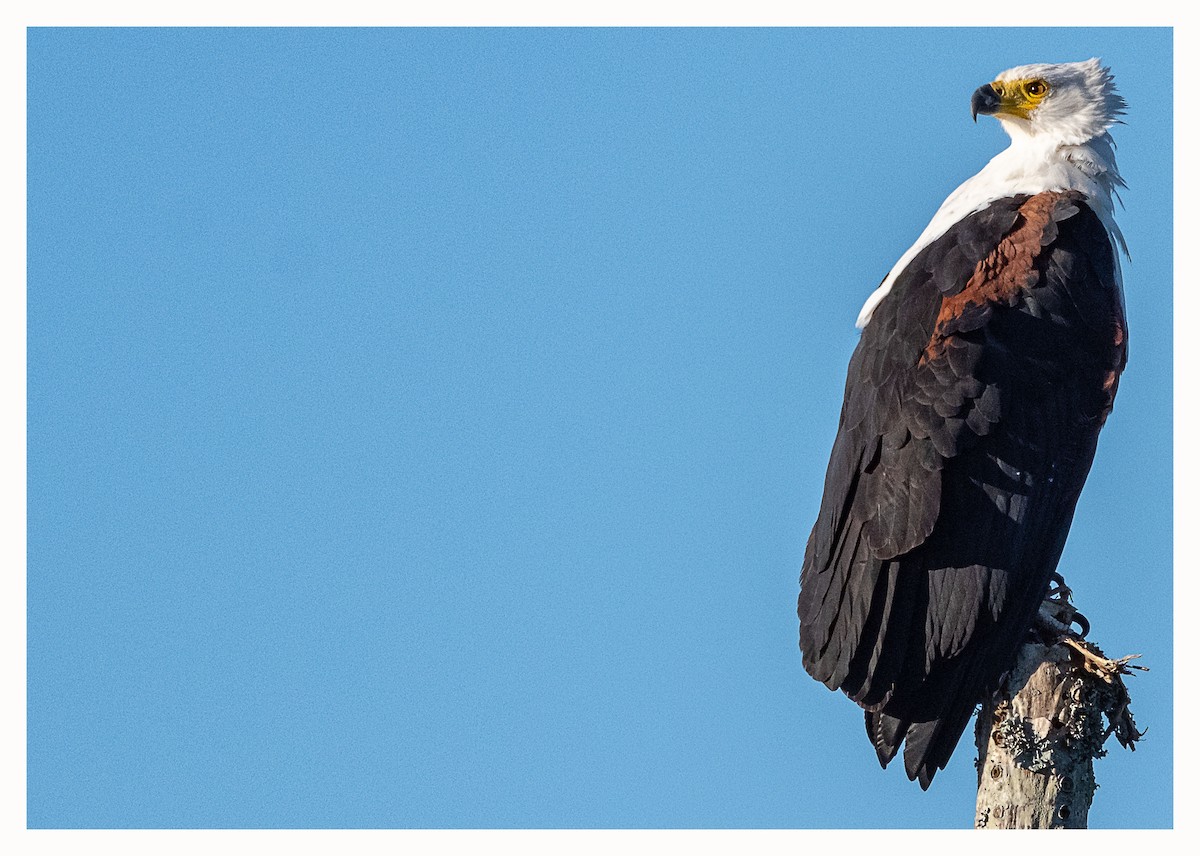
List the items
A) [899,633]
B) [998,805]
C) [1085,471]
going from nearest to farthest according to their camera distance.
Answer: [998,805], [899,633], [1085,471]

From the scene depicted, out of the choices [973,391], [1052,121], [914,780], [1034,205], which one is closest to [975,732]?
[914,780]

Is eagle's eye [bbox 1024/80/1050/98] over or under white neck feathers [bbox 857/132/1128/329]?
over

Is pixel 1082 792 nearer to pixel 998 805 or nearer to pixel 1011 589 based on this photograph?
pixel 998 805

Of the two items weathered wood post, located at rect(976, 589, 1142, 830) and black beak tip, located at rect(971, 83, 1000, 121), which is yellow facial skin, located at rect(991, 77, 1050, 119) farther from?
weathered wood post, located at rect(976, 589, 1142, 830)

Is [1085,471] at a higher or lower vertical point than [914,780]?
higher

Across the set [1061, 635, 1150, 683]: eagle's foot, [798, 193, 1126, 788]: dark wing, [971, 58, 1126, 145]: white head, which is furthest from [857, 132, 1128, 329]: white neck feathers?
[1061, 635, 1150, 683]: eagle's foot
